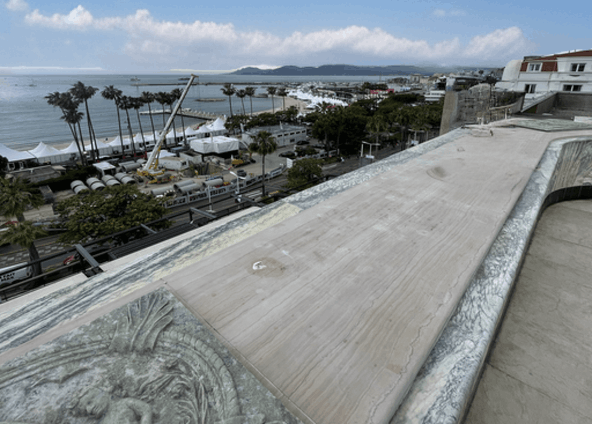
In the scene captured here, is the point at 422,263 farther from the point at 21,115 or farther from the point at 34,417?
the point at 21,115

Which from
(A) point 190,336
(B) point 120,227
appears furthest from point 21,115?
(A) point 190,336

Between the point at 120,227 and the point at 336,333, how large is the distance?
21.0 meters

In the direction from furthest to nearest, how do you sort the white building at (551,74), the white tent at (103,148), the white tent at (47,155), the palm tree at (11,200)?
the white tent at (103,148), the white tent at (47,155), the white building at (551,74), the palm tree at (11,200)

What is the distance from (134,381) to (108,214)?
22.3 meters

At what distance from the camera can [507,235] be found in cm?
432

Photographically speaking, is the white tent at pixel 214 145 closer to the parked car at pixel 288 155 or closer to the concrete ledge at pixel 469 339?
the parked car at pixel 288 155

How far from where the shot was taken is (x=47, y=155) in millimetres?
49188

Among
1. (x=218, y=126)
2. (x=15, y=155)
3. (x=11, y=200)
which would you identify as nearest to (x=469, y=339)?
(x=11, y=200)

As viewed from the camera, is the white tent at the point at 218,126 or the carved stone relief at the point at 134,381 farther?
the white tent at the point at 218,126

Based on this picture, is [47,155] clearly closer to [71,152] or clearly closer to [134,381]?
[71,152]

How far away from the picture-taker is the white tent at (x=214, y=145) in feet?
163

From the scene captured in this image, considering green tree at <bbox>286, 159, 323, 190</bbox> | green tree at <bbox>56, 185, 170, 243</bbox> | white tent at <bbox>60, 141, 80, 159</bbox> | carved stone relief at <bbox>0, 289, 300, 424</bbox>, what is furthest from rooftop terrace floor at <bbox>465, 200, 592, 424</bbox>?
white tent at <bbox>60, 141, 80, 159</bbox>

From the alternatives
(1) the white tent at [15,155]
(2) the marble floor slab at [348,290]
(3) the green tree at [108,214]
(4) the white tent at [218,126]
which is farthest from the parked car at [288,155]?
(2) the marble floor slab at [348,290]

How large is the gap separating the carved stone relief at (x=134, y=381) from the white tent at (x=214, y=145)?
163ft
